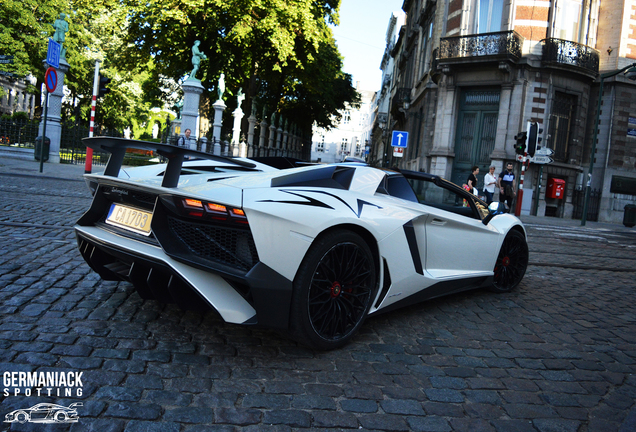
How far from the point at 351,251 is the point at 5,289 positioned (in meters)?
2.59

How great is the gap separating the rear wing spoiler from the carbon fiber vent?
29cm

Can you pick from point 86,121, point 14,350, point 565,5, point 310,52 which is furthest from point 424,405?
point 86,121

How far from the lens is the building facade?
22.0 m

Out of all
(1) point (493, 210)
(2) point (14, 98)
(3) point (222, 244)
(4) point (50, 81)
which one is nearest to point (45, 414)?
(3) point (222, 244)

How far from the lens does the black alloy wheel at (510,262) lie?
519cm

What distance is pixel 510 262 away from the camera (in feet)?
17.4

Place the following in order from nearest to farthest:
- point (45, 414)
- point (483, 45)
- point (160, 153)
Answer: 1. point (45, 414)
2. point (160, 153)
3. point (483, 45)

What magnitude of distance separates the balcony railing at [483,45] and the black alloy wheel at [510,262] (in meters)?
18.1

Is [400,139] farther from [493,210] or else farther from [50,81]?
[493,210]

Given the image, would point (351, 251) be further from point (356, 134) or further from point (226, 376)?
point (356, 134)

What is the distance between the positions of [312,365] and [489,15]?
77.0 feet

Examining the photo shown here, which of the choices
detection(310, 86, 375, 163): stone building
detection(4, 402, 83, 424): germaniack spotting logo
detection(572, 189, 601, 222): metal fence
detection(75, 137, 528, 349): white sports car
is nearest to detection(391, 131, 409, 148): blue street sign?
detection(572, 189, 601, 222): metal fence

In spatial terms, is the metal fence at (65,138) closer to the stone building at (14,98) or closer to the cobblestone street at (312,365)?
the cobblestone street at (312,365)

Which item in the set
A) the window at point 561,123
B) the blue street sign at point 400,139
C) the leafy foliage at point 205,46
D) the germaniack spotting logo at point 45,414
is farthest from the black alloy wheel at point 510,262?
the window at point 561,123
